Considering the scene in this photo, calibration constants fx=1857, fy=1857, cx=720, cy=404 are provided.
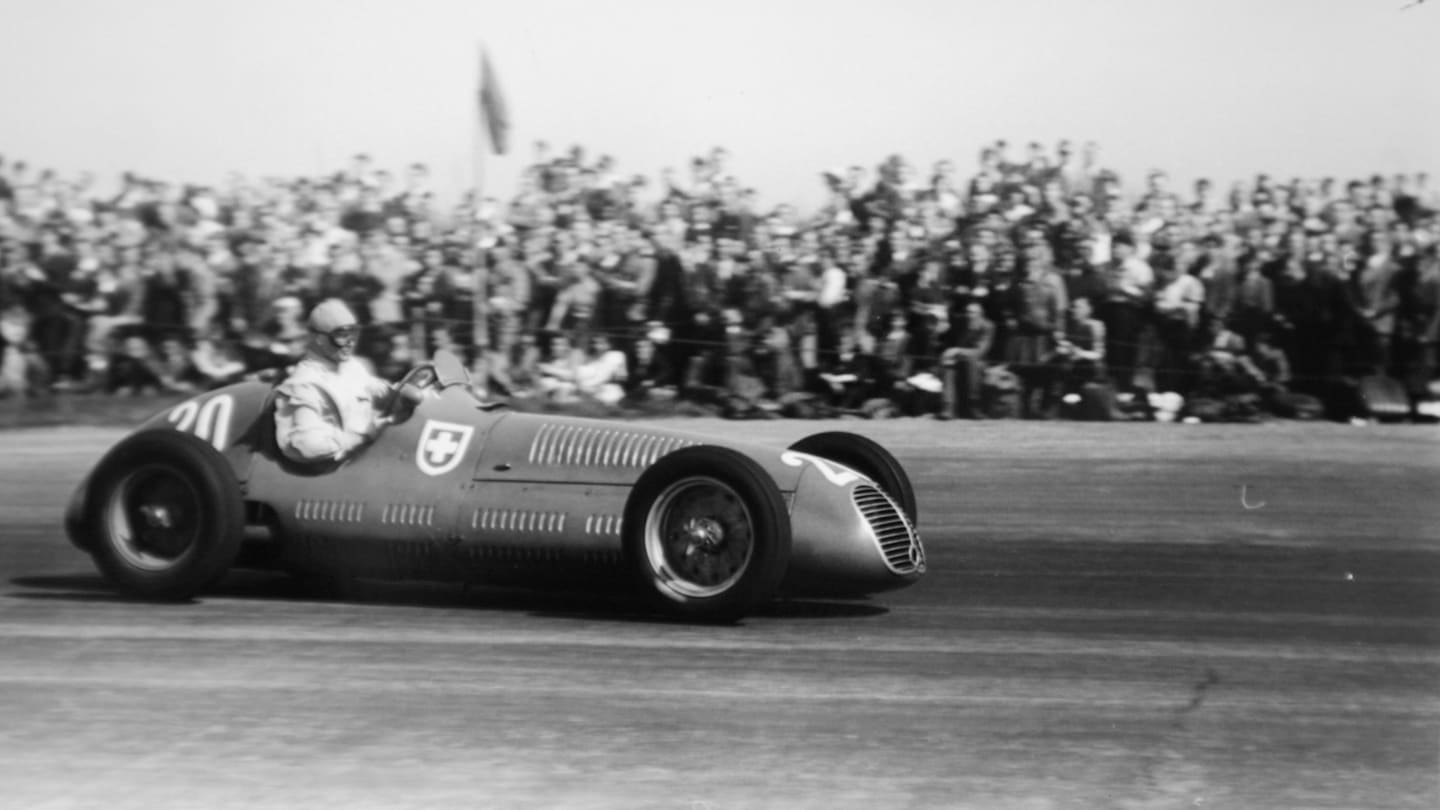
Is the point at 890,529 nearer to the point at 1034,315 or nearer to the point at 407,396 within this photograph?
the point at 407,396

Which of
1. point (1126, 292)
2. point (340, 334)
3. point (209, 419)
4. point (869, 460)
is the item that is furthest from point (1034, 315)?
point (209, 419)

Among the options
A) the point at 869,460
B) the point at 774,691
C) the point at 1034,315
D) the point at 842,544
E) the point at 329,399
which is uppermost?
the point at 1034,315

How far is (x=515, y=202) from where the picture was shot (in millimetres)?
12250

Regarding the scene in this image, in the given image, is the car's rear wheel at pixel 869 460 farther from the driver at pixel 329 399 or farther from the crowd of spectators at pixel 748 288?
the crowd of spectators at pixel 748 288

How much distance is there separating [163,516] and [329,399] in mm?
788

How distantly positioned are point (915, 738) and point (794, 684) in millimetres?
692

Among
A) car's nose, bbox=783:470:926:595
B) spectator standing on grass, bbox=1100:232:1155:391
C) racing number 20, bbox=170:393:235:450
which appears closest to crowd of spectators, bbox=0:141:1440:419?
spectator standing on grass, bbox=1100:232:1155:391

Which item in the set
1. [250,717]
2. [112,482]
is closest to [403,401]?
[112,482]

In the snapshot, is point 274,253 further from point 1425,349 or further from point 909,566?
point 1425,349

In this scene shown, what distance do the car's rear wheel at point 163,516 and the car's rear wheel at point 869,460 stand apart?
2.33 metres

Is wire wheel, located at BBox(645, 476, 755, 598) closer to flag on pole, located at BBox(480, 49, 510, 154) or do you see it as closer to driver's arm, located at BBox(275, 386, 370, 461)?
driver's arm, located at BBox(275, 386, 370, 461)

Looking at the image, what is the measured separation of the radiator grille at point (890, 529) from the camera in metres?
6.86

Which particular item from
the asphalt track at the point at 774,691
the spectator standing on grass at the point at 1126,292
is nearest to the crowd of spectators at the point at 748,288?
the spectator standing on grass at the point at 1126,292

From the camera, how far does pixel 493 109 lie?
1112 centimetres
